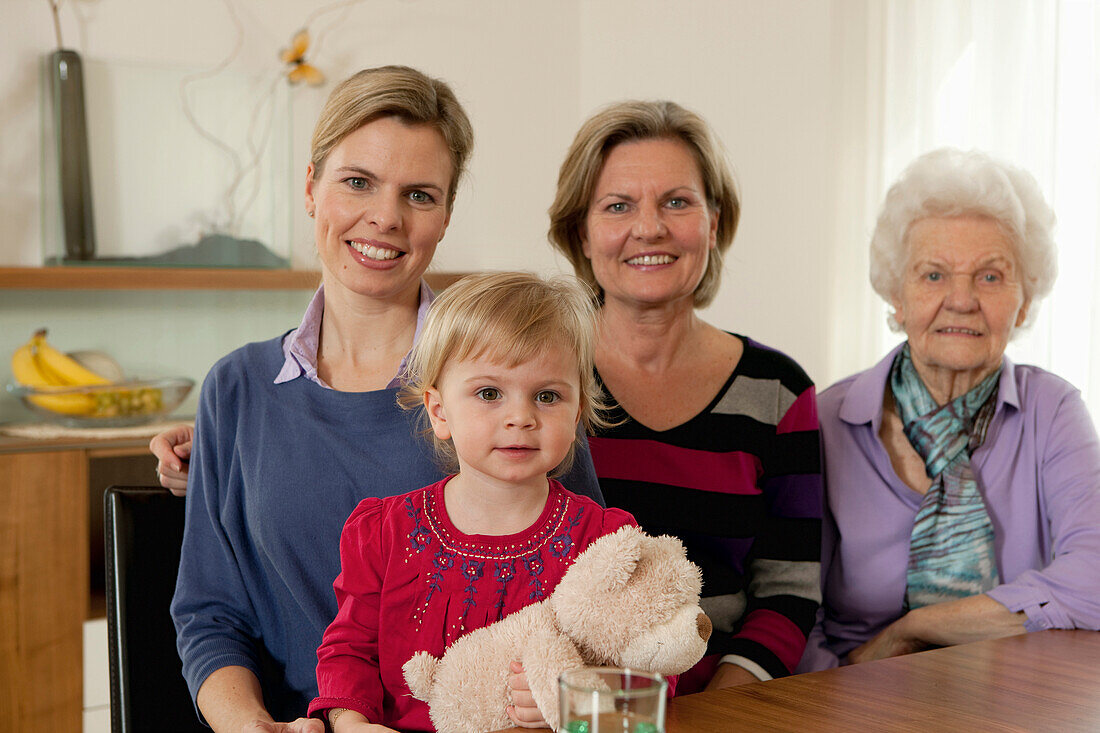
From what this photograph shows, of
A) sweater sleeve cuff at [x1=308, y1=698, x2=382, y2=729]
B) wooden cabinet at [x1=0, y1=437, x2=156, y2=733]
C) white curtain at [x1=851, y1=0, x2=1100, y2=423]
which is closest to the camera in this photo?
sweater sleeve cuff at [x1=308, y1=698, x2=382, y2=729]

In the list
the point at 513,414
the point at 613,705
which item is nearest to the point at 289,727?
the point at 513,414

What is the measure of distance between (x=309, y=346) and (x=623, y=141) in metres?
0.70

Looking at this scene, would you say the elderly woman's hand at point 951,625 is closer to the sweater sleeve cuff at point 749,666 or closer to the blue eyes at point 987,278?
the sweater sleeve cuff at point 749,666

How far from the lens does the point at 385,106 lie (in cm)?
138

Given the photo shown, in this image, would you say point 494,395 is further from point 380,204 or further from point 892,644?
point 892,644

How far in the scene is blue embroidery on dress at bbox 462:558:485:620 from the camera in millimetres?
1117

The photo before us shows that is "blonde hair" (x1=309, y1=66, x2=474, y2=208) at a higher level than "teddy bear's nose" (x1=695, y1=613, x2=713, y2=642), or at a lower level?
higher

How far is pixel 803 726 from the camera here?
1021mm

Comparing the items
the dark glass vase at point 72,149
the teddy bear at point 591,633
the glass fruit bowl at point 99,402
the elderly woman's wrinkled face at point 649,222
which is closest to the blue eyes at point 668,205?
the elderly woman's wrinkled face at point 649,222

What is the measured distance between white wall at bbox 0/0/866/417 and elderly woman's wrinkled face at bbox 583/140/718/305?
1051mm

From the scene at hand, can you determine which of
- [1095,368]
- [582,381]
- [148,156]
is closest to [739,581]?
[582,381]

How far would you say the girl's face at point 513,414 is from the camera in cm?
115

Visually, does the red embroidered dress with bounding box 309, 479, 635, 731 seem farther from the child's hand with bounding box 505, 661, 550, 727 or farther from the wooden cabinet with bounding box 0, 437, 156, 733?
the wooden cabinet with bounding box 0, 437, 156, 733

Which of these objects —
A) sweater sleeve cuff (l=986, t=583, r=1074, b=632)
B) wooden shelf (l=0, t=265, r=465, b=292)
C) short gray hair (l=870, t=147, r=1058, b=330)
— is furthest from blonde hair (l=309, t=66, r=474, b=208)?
wooden shelf (l=0, t=265, r=465, b=292)
